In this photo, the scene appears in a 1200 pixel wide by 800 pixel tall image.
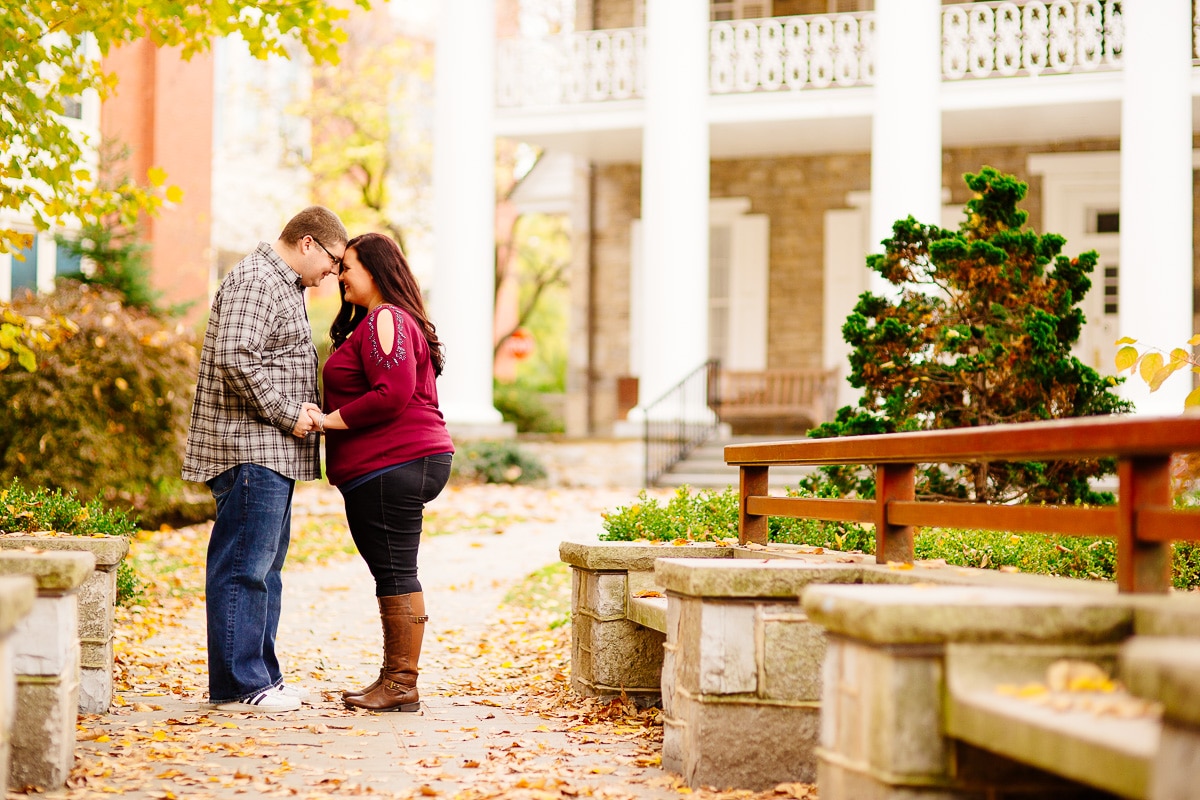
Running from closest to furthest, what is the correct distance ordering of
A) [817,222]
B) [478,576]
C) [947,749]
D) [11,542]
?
[947,749]
[11,542]
[478,576]
[817,222]

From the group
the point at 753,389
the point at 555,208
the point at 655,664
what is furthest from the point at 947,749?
the point at 555,208

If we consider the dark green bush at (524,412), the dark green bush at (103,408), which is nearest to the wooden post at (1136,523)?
the dark green bush at (103,408)

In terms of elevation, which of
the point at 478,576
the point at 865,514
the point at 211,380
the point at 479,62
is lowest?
the point at 478,576

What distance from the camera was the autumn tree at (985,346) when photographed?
23.5 feet

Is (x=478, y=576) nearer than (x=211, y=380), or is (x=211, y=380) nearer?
(x=211, y=380)

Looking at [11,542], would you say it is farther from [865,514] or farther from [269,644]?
[865,514]

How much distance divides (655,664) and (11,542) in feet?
8.66

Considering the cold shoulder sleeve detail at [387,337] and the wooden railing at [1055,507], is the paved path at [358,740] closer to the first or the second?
the wooden railing at [1055,507]

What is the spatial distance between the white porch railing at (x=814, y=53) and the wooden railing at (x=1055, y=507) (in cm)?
1271

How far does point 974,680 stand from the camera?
9.09 ft

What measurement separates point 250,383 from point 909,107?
11.9 meters

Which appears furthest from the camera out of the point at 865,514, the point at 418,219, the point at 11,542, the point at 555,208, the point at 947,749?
the point at 418,219

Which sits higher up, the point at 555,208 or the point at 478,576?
the point at 555,208

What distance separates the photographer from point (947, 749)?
2.84m
